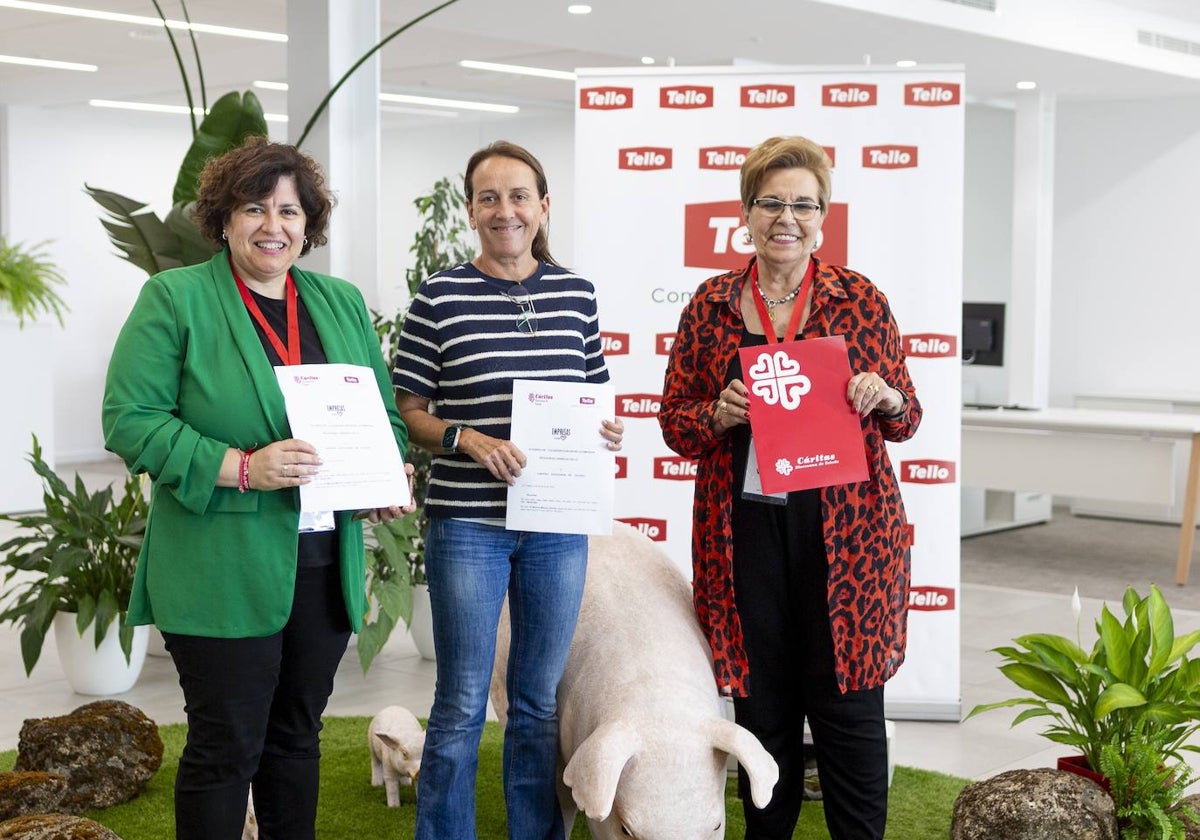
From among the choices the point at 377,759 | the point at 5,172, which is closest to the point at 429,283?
the point at 377,759

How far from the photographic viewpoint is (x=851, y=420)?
106 inches

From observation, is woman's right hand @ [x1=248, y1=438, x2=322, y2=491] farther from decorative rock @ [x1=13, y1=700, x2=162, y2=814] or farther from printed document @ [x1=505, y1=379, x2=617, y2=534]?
decorative rock @ [x1=13, y1=700, x2=162, y2=814]

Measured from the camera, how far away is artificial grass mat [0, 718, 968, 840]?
11.6 feet

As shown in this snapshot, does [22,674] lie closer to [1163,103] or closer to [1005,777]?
[1005,777]

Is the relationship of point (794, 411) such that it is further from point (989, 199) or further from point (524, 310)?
point (989, 199)

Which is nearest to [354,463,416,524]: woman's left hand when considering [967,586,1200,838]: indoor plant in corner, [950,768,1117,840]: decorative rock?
[967,586,1200,838]: indoor plant in corner

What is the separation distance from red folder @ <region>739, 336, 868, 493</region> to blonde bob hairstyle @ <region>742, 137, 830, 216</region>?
1.04 feet

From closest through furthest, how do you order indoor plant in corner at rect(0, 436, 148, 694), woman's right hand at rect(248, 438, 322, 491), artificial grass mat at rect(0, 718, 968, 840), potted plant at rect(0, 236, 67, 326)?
woman's right hand at rect(248, 438, 322, 491) → artificial grass mat at rect(0, 718, 968, 840) → indoor plant in corner at rect(0, 436, 148, 694) → potted plant at rect(0, 236, 67, 326)

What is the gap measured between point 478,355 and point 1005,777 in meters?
1.73

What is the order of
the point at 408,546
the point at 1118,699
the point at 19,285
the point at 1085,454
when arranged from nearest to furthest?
the point at 1118,699 < the point at 408,546 < the point at 1085,454 < the point at 19,285

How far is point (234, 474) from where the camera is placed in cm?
230

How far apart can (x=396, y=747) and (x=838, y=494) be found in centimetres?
161

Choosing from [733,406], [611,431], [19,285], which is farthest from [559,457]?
[19,285]

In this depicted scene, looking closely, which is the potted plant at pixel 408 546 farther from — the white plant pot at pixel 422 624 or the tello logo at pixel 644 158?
the tello logo at pixel 644 158
